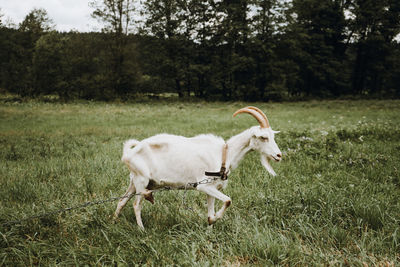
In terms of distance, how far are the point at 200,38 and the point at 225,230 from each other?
3831 cm

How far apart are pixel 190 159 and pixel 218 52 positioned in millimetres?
37108

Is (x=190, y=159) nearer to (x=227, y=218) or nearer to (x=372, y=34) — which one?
(x=227, y=218)

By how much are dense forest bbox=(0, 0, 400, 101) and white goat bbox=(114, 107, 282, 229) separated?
31148 millimetres

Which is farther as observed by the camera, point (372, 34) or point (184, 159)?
point (372, 34)

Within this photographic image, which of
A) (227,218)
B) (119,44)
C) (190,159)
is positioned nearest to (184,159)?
(190,159)

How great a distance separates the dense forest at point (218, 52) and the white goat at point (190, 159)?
31148 mm

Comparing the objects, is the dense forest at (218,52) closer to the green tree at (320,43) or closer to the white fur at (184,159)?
the green tree at (320,43)

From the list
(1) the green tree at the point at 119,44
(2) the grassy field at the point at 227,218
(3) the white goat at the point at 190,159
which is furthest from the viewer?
(1) the green tree at the point at 119,44

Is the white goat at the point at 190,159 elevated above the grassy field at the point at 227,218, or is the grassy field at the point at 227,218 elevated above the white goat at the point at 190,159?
the white goat at the point at 190,159

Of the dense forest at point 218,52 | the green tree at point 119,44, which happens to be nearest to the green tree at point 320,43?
the dense forest at point 218,52

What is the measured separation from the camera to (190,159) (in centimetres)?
327

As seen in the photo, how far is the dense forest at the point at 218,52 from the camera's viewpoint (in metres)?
33.3

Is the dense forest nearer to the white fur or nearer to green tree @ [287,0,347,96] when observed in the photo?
green tree @ [287,0,347,96]

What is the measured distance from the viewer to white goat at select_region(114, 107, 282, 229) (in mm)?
3221
